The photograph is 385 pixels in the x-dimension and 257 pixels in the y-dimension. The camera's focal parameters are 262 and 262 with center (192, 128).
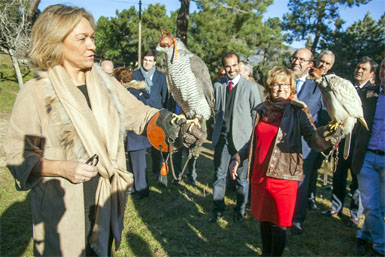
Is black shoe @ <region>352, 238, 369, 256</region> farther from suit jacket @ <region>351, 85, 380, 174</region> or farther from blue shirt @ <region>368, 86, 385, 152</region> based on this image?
blue shirt @ <region>368, 86, 385, 152</region>

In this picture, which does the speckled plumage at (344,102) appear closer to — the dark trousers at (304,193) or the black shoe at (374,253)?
the dark trousers at (304,193)

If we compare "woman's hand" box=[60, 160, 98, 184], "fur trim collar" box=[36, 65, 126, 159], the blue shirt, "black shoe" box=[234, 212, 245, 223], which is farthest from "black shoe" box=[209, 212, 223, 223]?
"woman's hand" box=[60, 160, 98, 184]

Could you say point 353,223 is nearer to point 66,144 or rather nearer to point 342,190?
point 342,190

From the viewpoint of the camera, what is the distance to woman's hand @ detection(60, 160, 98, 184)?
1.34 meters

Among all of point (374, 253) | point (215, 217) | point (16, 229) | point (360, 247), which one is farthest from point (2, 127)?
point (374, 253)

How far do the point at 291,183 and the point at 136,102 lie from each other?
1.63 metres

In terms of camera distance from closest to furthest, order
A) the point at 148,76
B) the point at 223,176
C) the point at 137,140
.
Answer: the point at 223,176
the point at 137,140
the point at 148,76

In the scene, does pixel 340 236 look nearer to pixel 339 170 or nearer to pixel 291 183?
pixel 339 170

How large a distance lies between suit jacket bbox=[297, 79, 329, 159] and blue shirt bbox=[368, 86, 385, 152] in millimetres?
771

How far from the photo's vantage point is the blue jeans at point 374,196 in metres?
3.01

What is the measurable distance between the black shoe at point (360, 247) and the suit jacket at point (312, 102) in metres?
1.23

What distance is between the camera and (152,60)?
4.72m

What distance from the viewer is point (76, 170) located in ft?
4.38

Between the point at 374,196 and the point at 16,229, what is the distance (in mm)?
4484
